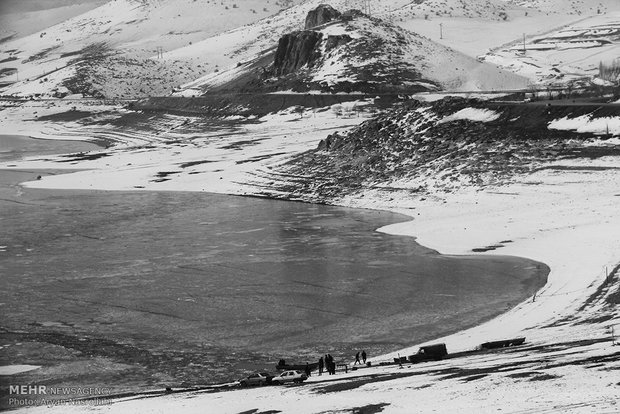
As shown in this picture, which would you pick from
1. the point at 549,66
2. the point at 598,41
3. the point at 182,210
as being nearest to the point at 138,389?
the point at 182,210

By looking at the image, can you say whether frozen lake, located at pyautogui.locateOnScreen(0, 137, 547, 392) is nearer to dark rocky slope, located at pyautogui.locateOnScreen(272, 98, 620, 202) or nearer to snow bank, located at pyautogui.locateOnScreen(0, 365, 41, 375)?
snow bank, located at pyautogui.locateOnScreen(0, 365, 41, 375)

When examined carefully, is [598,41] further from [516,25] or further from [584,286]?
[584,286]

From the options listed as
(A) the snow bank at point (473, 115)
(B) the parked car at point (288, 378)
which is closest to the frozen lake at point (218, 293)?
(B) the parked car at point (288, 378)

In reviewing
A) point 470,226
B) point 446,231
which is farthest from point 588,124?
point 446,231

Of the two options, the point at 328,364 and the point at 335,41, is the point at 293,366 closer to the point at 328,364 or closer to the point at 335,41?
the point at 328,364

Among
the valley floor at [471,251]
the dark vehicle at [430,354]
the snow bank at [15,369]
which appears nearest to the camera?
the valley floor at [471,251]

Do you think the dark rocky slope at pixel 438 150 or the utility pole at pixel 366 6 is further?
the utility pole at pixel 366 6
